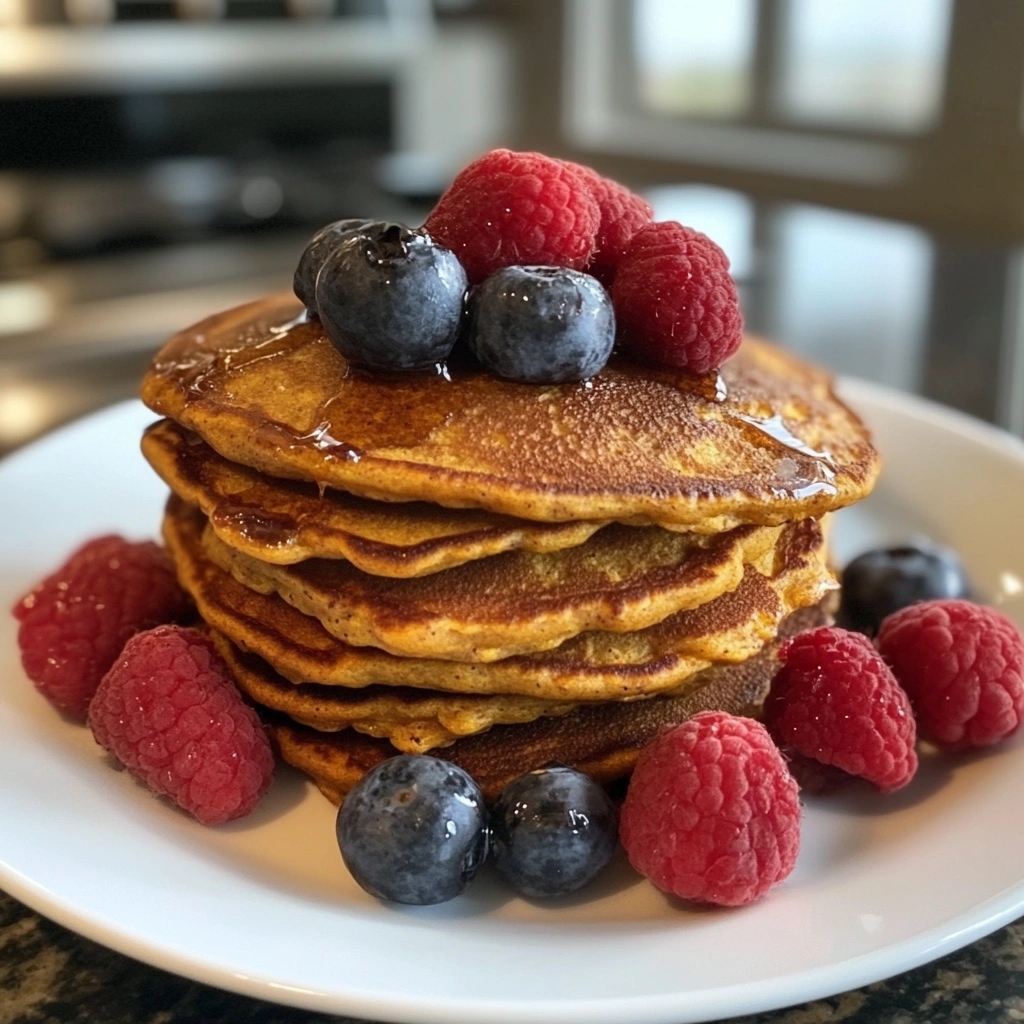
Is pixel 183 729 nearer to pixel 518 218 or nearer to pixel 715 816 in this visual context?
pixel 715 816

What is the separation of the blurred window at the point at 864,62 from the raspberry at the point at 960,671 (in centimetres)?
296

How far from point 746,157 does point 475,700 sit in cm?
380

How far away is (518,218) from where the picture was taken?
1104mm

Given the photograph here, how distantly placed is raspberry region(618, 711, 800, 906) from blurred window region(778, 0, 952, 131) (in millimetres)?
3265

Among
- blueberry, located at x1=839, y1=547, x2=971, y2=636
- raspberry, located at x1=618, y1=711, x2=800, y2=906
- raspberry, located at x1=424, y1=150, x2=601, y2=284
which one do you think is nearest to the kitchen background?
blueberry, located at x1=839, y1=547, x2=971, y2=636

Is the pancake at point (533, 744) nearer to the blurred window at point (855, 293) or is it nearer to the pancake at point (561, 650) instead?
the pancake at point (561, 650)

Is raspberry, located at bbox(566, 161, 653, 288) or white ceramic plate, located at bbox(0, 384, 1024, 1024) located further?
raspberry, located at bbox(566, 161, 653, 288)

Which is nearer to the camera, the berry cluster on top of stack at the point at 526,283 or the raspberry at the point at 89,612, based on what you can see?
the berry cluster on top of stack at the point at 526,283

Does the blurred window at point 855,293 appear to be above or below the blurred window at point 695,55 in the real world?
below

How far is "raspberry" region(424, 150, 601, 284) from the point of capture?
110 cm

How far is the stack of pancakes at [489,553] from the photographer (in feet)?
3.23

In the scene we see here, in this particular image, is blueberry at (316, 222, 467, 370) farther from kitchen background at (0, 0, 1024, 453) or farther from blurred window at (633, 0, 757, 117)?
blurred window at (633, 0, 757, 117)

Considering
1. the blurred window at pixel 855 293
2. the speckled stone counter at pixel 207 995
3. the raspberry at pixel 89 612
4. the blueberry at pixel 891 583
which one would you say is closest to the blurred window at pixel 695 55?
the blurred window at pixel 855 293

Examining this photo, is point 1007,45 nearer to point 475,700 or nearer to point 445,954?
point 475,700
